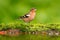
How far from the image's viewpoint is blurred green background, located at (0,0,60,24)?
1067 centimetres

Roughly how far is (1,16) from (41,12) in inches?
53.5

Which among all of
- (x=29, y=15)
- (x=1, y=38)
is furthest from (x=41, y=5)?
(x=1, y=38)

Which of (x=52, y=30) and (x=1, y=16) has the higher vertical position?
(x=1, y=16)

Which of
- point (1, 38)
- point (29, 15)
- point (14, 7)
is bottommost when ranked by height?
point (1, 38)

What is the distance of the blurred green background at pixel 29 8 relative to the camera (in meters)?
10.7

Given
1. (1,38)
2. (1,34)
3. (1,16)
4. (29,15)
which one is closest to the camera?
(1,38)

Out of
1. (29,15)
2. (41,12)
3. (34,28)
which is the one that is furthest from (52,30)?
(41,12)

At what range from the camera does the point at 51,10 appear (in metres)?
11.6

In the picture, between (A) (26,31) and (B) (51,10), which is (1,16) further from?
(A) (26,31)

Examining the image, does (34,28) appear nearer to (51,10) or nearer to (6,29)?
(6,29)

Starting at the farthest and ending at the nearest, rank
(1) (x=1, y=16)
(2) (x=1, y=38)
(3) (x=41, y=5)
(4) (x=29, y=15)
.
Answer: (3) (x=41, y=5) → (1) (x=1, y=16) → (4) (x=29, y=15) → (2) (x=1, y=38)

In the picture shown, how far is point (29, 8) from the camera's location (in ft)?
37.2

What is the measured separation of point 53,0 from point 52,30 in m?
3.87

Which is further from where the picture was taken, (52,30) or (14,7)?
(14,7)
